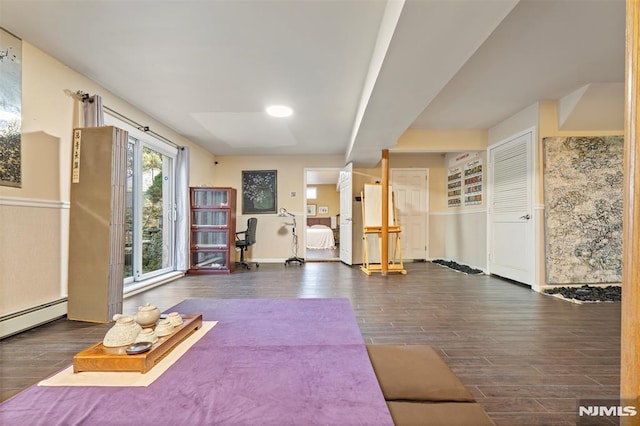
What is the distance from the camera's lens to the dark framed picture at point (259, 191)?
21.9 ft

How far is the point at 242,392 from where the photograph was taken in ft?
2.16

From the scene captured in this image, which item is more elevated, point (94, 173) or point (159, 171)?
point (159, 171)

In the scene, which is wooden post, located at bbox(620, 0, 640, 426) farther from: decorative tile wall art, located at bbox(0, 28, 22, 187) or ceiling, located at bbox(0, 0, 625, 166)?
decorative tile wall art, located at bbox(0, 28, 22, 187)

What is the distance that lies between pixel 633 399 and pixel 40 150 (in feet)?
12.3

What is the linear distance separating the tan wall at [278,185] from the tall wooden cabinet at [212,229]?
3.74ft

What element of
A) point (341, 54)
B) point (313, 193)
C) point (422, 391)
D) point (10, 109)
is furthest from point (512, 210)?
point (313, 193)

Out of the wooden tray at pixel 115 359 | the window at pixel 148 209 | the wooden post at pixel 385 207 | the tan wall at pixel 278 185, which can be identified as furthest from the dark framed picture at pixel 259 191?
the wooden tray at pixel 115 359

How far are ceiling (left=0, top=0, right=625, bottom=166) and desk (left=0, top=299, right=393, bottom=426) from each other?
5.89ft

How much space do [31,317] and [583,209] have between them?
243 inches

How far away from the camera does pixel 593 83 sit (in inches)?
132

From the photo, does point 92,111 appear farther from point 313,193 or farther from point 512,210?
point 313,193

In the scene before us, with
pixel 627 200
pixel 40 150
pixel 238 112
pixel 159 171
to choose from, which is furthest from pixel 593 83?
pixel 159 171

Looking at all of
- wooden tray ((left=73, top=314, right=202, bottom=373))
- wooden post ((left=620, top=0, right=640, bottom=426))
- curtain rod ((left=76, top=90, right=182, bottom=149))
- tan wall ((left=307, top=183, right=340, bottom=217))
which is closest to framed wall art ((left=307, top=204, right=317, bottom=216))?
tan wall ((left=307, top=183, right=340, bottom=217))

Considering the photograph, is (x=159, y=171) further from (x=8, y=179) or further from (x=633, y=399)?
(x=633, y=399)
